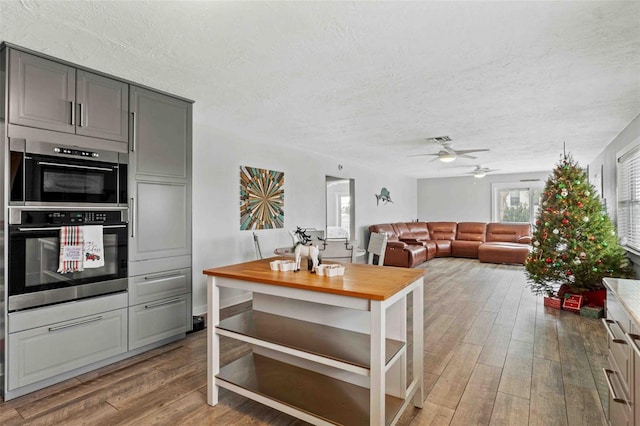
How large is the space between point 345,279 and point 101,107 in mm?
2409

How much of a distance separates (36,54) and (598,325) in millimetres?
5775

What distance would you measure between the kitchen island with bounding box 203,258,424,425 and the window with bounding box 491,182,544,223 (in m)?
8.64

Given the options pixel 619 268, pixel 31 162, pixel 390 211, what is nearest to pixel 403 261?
pixel 390 211

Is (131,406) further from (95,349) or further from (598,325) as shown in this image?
(598,325)

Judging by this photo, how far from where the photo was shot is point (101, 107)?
8.52 feet

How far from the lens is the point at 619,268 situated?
381 centimetres

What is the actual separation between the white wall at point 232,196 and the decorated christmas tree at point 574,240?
3437 millimetres

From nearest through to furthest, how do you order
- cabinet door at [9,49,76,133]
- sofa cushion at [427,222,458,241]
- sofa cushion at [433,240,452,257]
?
cabinet door at [9,49,76,133], sofa cushion at [433,240,452,257], sofa cushion at [427,222,458,241]

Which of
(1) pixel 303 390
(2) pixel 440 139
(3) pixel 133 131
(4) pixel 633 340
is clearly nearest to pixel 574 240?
(2) pixel 440 139

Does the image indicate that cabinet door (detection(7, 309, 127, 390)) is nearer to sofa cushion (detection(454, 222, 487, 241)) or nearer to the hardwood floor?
the hardwood floor

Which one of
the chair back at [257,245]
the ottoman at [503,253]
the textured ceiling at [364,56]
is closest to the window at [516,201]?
the ottoman at [503,253]

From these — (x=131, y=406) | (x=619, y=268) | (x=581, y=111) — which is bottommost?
(x=131, y=406)

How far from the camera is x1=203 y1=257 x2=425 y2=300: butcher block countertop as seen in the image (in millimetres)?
1615

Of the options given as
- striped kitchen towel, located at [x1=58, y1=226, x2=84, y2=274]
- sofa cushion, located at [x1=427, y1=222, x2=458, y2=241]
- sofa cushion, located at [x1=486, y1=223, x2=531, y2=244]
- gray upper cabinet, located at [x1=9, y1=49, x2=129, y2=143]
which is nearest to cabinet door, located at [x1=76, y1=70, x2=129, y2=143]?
gray upper cabinet, located at [x1=9, y1=49, x2=129, y2=143]
